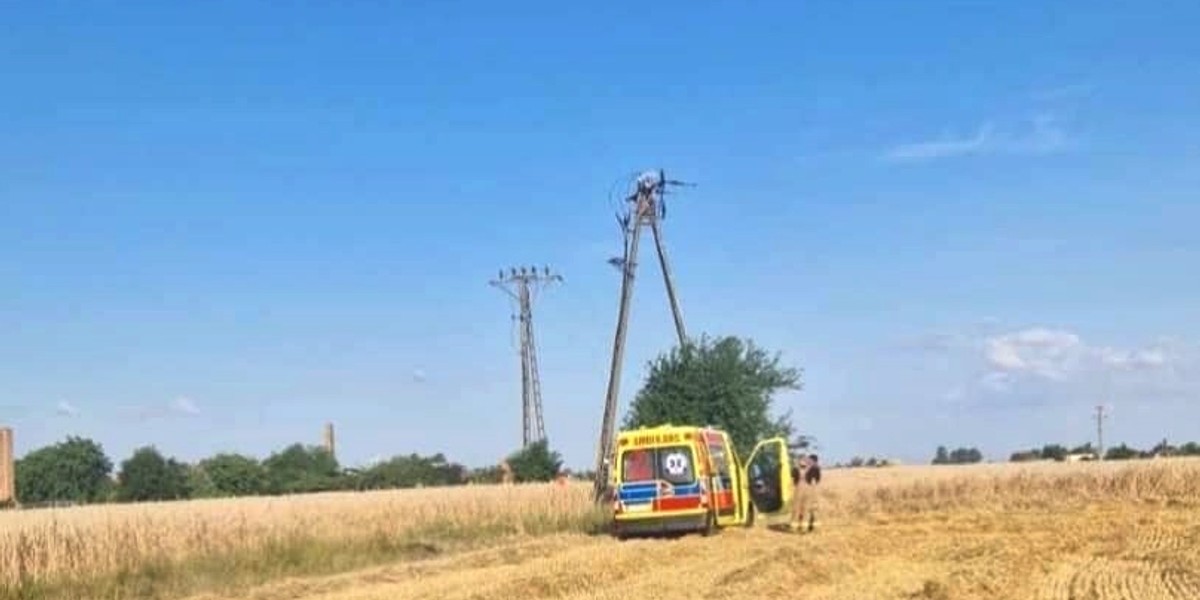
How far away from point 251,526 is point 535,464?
31674 millimetres

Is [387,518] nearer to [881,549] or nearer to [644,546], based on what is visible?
[644,546]

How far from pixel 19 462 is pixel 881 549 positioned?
2583 inches

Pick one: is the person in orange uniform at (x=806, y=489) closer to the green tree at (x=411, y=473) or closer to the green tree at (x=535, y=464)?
the green tree at (x=535, y=464)

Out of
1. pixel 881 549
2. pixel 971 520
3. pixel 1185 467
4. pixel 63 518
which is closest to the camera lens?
pixel 881 549

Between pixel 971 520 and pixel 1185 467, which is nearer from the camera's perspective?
pixel 971 520

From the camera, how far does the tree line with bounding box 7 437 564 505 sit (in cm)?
7300

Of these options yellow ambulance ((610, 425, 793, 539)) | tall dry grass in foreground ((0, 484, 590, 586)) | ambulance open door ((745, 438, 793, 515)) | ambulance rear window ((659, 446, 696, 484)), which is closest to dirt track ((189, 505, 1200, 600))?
yellow ambulance ((610, 425, 793, 539))

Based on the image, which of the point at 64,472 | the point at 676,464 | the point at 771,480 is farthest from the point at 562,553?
the point at 64,472

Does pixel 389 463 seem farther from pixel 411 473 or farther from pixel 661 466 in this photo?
pixel 661 466

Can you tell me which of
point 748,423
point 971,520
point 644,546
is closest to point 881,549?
point 644,546

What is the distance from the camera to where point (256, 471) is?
82312mm

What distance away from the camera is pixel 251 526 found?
30.5 metres

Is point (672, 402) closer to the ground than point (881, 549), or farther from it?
farther from it

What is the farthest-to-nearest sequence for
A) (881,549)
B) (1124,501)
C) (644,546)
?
(1124,501) < (644,546) < (881,549)
